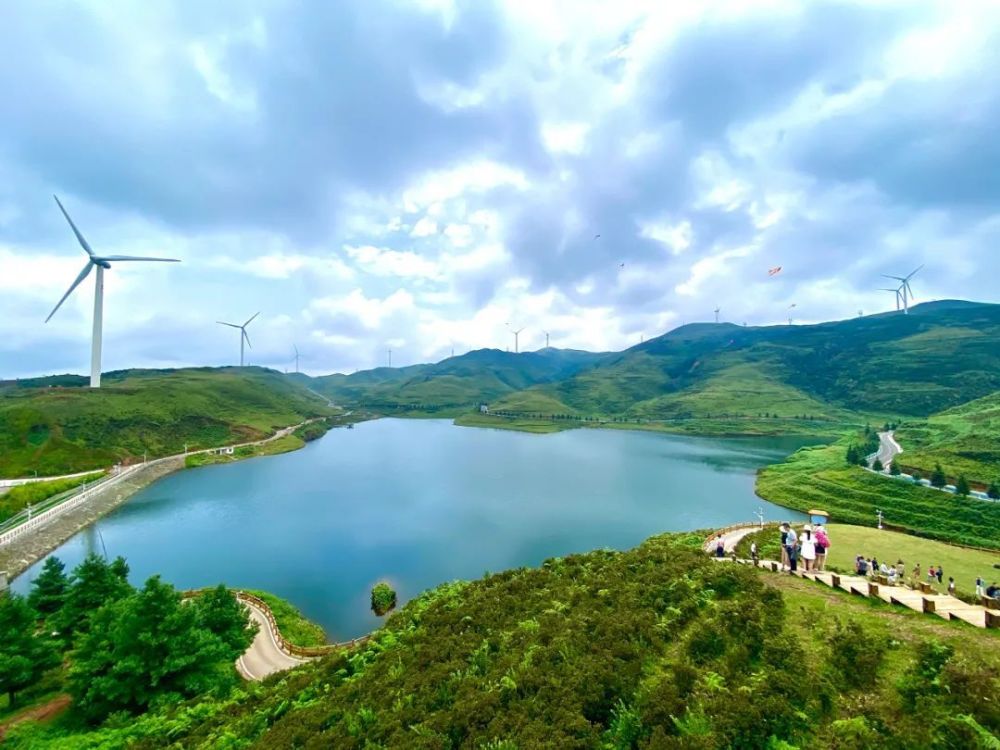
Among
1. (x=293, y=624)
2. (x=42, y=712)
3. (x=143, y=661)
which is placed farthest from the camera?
(x=293, y=624)

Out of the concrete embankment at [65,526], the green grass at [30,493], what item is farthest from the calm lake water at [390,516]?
the green grass at [30,493]

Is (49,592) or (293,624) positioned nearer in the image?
(49,592)

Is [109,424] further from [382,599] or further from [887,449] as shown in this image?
[887,449]

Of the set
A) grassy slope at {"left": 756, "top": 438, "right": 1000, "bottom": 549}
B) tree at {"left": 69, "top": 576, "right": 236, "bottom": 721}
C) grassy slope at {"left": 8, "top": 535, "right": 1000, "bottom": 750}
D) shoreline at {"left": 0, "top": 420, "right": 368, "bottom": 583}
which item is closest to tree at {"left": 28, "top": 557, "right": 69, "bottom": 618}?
tree at {"left": 69, "top": 576, "right": 236, "bottom": 721}

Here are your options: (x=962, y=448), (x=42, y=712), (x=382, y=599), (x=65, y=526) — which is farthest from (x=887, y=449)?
(x=65, y=526)

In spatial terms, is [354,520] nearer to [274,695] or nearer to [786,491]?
[274,695]

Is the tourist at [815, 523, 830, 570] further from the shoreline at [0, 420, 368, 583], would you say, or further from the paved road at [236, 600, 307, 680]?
the shoreline at [0, 420, 368, 583]

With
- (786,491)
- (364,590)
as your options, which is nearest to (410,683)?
(364,590)
